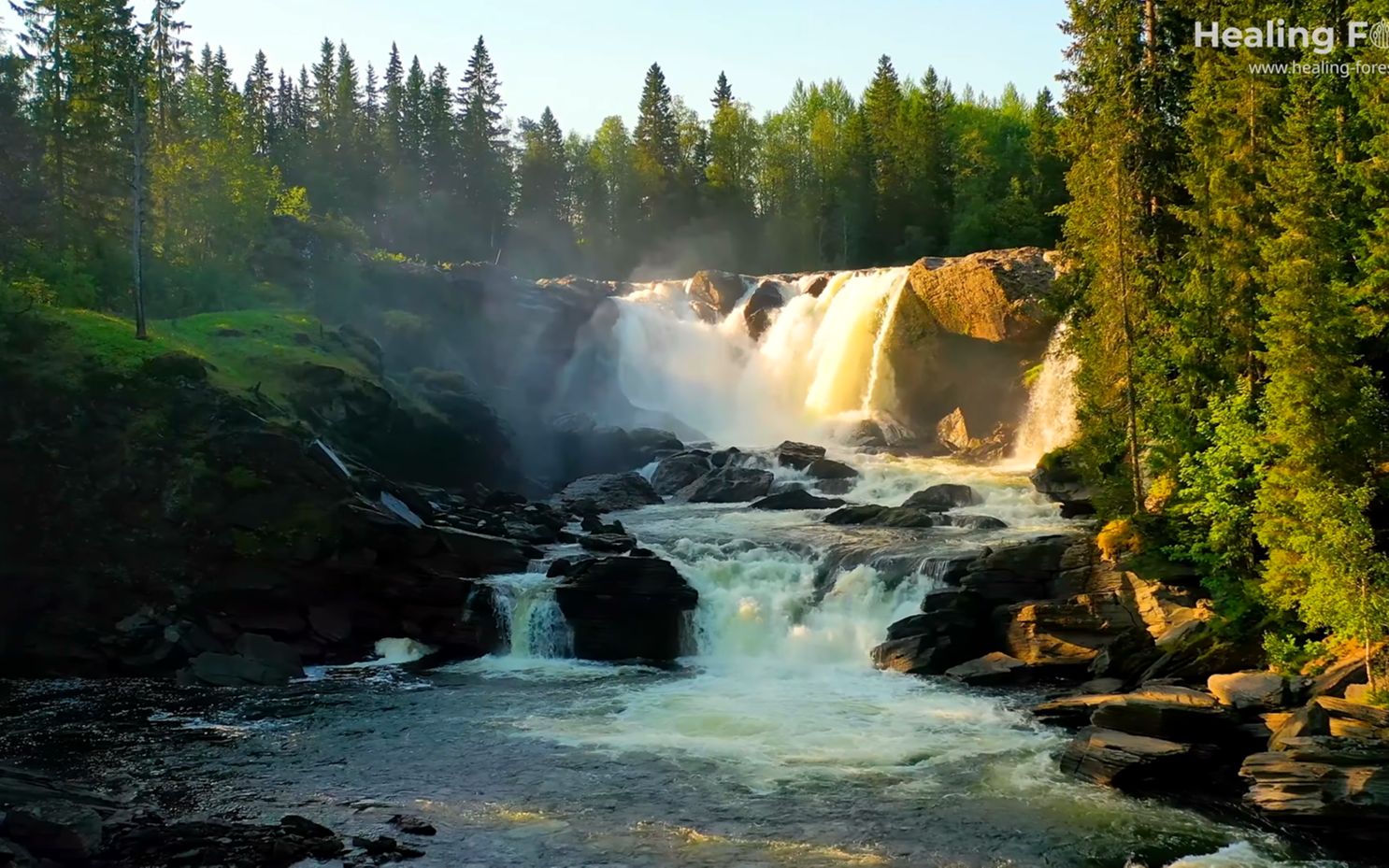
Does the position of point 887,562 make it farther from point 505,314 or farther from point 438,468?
point 505,314

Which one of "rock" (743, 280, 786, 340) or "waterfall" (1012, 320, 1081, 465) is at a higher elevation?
"rock" (743, 280, 786, 340)

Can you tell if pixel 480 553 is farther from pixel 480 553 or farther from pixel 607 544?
pixel 607 544

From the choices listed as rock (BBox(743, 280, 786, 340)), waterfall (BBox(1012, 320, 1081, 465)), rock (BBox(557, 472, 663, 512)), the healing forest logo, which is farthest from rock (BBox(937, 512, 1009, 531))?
rock (BBox(743, 280, 786, 340))

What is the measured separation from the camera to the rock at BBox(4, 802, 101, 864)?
14.0 m

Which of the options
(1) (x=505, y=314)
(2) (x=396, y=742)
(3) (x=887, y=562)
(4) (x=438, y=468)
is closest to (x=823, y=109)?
(1) (x=505, y=314)

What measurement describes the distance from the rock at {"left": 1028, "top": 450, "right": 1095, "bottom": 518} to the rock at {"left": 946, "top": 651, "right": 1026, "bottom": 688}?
11.2 m

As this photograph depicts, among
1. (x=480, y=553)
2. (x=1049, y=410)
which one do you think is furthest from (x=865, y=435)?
(x=480, y=553)

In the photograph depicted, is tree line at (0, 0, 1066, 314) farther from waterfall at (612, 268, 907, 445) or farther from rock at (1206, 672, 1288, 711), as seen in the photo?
rock at (1206, 672, 1288, 711)

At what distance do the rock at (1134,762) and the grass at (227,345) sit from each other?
2627cm

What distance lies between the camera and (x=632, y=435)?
52781 millimetres

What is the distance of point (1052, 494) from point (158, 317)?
120 ft

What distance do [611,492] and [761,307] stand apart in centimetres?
2365

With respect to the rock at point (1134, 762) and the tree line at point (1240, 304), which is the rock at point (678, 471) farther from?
the rock at point (1134, 762)

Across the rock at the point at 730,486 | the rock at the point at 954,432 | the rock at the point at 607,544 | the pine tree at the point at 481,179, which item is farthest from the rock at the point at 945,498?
the pine tree at the point at 481,179
